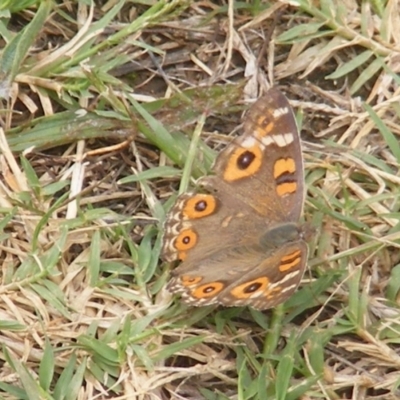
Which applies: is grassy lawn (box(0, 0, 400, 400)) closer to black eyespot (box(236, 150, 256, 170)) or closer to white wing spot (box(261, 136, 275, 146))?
black eyespot (box(236, 150, 256, 170))

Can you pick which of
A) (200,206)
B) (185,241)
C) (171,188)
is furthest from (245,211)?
(171,188)

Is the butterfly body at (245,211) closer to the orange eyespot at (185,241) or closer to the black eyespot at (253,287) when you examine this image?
the orange eyespot at (185,241)

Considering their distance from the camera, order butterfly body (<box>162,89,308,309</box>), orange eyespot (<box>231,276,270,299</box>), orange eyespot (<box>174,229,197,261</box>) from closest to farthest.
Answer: orange eyespot (<box>231,276,270,299</box>) < butterfly body (<box>162,89,308,309</box>) < orange eyespot (<box>174,229,197,261</box>)

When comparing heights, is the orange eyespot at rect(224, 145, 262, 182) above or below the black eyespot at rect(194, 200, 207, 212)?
above

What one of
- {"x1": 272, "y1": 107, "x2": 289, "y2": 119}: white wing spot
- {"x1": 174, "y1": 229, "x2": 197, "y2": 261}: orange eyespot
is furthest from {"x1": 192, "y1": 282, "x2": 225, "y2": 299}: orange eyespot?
{"x1": 272, "y1": 107, "x2": 289, "y2": 119}: white wing spot

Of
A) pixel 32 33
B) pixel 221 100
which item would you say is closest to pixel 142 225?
pixel 221 100

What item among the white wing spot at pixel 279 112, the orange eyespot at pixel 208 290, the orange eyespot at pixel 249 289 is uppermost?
the white wing spot at pixel 279 112

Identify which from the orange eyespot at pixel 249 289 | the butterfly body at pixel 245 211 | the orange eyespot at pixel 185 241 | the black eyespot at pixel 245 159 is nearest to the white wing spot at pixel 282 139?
the butterfly body at pixel 245 211

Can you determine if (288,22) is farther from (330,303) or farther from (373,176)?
(330,303)
